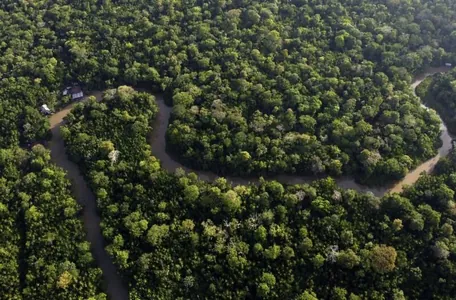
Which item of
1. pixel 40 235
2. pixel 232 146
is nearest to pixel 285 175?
pixel 232 146

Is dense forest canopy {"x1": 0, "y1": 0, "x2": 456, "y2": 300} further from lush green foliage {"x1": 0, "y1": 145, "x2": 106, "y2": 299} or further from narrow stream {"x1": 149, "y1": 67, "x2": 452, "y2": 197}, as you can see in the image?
narrow stream {"x1": 149, "y1": 67, "x2": 452, "y2": 197}

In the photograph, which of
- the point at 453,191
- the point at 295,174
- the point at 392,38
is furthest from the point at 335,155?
the point at 392,38

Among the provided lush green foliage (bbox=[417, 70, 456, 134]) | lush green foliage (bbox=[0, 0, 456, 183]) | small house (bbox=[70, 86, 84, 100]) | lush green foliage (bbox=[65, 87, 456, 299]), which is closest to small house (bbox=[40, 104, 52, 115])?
lush green foliage (bbox=[0, 0, 456, 183])

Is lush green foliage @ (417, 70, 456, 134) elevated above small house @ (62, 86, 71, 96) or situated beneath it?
elevated above

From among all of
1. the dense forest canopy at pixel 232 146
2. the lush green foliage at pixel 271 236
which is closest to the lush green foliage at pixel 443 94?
the dense forest canopy at pixel 232 146

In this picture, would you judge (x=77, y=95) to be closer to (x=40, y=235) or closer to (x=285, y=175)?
(x=40, y=235)

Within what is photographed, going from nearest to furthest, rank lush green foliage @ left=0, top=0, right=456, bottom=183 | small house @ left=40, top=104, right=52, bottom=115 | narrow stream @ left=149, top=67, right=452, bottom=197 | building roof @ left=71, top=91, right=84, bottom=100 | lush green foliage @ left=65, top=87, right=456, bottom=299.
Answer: lush green foliage @ left=65, top=87, right=456, bottom=299 < narrow stream @ left=149, top=67, right=452, bottom=197 < lush green foliage @ left=0, top=0, right=456, bottom=183 < small house @ left=40, top=104, right=52, bottom=115 < building roof @ left=71, top=91, right=84, bottom=100

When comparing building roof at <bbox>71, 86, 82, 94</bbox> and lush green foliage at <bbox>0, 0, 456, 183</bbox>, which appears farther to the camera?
building roof at <bbox>71, 86, 82, 94</bbox>
